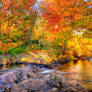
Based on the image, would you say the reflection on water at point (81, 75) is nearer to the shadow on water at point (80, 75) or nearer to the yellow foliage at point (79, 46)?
the shadow on water at point (80, 75)

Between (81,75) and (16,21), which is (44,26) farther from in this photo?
(81,75)

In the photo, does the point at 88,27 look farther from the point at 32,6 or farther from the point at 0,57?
the point at 32,6

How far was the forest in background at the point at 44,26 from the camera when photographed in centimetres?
1078

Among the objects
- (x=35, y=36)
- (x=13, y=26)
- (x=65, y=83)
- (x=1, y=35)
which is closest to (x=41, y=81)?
(x=65, y=83)

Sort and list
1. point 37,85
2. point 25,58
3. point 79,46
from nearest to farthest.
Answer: point 37,85 < point 25,58 < point 79,46

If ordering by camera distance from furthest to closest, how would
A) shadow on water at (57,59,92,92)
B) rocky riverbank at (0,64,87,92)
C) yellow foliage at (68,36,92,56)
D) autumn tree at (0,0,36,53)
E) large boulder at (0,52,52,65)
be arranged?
yellow foliage at (68,36,92,56), autumn tree at (0,0,36,53), large boulder at (0,52,52,65), shadow on water at (57,59,92,92), rocky riverbank at (0,64,87,92)

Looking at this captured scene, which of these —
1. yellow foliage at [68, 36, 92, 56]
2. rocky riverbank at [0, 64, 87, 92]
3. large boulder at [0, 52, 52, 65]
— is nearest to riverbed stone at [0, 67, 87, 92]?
rocky riverbank at [0, 64, 87, 92]

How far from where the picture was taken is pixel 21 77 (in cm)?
917

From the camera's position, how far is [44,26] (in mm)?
23703

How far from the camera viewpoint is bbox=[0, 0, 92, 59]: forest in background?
424 inches

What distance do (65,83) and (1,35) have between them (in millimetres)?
14376

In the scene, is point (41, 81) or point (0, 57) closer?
point (41, 81)

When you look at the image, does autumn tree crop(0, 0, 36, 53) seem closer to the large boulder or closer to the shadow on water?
the large boulder

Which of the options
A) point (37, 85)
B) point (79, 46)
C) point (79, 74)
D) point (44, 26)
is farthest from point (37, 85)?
point (79, 46)
